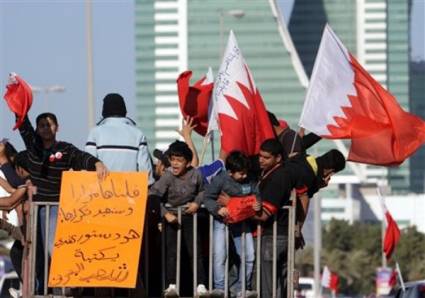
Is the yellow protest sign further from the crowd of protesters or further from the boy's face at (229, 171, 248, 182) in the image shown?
the boy's face at (229, 171, 248, 182)

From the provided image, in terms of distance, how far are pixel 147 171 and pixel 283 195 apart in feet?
3.44

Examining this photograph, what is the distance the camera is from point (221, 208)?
11.9m

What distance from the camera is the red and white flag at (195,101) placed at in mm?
15555

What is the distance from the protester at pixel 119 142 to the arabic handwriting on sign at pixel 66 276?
1.20 meters

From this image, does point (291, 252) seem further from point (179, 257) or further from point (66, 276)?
point (66, 276)

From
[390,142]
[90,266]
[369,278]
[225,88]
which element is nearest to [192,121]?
[225,88]

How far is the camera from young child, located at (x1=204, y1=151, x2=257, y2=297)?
1203cm

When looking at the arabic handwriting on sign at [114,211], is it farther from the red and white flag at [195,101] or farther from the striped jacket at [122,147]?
the red and white flag at [195,101]

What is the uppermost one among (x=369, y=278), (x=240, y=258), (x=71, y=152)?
(x=71, y=152)

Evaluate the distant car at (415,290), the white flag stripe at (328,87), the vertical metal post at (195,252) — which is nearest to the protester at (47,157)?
the vertical metal post at (195,252)

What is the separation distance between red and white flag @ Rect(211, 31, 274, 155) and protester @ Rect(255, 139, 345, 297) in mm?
1260

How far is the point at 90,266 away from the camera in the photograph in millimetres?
11445

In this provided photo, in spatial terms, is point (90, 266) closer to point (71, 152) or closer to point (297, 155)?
point (71, 152)

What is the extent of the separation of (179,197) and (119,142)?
25.7 inches
